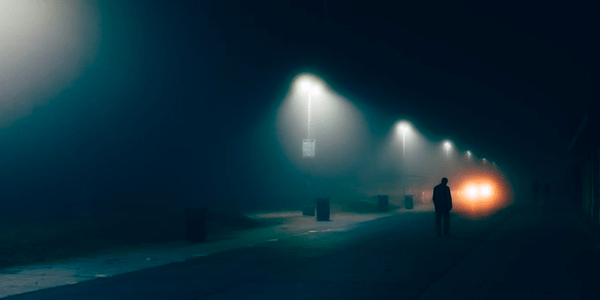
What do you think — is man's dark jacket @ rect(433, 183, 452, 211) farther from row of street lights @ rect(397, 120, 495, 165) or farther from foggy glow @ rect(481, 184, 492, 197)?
foggy glow @ rect(481, 184, 492, 197)

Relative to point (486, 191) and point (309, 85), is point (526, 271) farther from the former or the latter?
point (486, 191)

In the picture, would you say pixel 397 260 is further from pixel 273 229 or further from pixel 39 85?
pixel 39 85

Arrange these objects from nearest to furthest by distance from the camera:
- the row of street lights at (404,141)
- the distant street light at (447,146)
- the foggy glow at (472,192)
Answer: the row of street lights at (404,141), the foggy glow at (472,192), the distant street light at (447,146)

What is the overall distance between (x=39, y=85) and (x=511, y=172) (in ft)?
511

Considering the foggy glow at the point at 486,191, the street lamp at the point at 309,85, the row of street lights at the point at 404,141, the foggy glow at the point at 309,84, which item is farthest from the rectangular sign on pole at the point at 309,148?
the foggy glow at the point at 486,191

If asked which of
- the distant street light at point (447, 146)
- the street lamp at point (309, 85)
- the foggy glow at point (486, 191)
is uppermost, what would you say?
the street lamp at point (309, 85)

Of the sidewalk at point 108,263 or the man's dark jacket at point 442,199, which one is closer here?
the sidewalk at point 108,263

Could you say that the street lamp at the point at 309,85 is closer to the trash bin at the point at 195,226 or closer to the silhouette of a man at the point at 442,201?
the silhouette of a man at the point at 442,201

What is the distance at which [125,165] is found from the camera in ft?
168

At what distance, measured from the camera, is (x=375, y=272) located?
12039 mm

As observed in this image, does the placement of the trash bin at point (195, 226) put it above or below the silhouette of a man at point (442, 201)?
below

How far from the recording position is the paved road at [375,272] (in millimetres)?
9742

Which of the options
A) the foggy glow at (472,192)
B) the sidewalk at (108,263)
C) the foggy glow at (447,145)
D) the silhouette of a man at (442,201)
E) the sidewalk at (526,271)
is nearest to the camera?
the sidewalk at (526,271)

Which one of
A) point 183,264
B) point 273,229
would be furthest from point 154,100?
point 183,264
